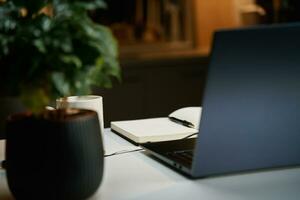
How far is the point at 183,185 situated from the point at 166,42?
291cm

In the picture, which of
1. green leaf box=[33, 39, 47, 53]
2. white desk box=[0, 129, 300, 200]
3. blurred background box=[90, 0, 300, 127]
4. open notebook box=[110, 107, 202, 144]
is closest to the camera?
green leaf box=[33, 39, 47, 53]

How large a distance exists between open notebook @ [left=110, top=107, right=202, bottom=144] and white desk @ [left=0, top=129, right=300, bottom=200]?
207 millimetres

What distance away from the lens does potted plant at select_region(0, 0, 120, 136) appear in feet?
3.00

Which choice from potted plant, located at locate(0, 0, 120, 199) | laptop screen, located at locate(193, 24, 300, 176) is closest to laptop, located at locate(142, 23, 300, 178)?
laptop screen, located at locate(193, 24, 300, 176)

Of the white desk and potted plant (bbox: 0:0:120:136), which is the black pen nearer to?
the white desk

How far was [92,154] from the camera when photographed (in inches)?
39.3

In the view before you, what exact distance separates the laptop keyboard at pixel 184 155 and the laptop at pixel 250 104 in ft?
0.07

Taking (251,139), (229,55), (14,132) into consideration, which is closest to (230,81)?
(229,55)

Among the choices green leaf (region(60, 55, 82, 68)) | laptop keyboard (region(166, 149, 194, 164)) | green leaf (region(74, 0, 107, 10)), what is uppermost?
green leaf (region(74, 0, 107, 10))

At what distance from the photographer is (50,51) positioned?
0.92m

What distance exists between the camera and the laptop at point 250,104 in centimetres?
99

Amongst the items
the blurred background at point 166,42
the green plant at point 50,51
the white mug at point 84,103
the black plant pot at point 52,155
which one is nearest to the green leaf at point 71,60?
the green plant at point 50,51

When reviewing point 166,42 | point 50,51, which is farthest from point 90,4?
point 166,42

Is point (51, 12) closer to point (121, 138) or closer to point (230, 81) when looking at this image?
point (230, 81)
